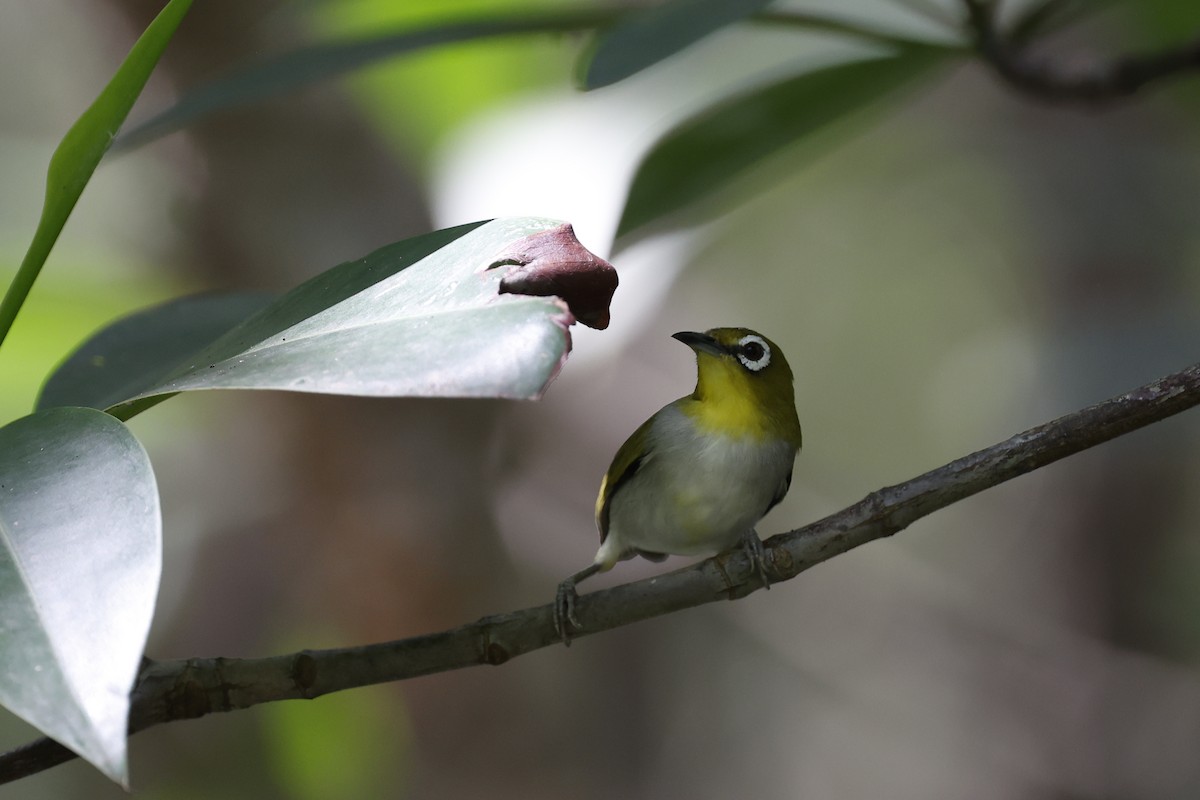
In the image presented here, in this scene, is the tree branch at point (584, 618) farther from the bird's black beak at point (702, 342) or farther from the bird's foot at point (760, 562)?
the bird's black beak at point (702, 342)

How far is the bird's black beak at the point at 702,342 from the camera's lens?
170 cm

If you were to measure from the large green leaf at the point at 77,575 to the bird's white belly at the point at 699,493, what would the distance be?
1046 mm

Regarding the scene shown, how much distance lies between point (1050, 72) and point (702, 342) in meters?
0.63

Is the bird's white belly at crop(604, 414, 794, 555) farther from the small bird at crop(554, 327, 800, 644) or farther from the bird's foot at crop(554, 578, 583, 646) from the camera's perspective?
the bird's foot at crop(554, 578, 583, 646)

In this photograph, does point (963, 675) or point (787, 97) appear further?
point (963, 675)

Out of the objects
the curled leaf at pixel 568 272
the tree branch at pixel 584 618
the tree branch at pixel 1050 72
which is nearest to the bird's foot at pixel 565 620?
the tree branch at pixel 584 618

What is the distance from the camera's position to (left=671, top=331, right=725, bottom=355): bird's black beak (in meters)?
1.70

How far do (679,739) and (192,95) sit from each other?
8.11 ft

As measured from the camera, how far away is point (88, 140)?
830 millimetres

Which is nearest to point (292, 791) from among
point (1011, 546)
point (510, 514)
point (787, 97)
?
point (510, 514)

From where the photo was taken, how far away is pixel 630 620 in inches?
37.7

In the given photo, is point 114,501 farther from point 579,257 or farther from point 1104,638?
point 1104,638

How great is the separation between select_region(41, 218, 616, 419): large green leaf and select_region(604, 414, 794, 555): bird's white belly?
817 millimetres

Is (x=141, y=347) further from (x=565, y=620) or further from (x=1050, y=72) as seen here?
(x=1050, y=72)
